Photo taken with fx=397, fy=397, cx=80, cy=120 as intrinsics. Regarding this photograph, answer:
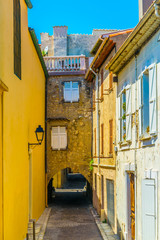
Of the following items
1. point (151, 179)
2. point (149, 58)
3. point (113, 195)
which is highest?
point (149, 58)

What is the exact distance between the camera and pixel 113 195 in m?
14.2

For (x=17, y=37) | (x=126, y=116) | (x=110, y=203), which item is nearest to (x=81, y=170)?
(x=110, y=203)

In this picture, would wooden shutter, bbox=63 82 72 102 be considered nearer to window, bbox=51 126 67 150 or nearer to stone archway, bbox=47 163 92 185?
window, bbox=51 126 67 150

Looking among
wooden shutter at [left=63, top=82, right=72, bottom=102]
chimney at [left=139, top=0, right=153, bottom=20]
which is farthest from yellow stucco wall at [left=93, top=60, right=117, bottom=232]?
wooden shutter at [left=63, top=82, right=72, bottom=102]

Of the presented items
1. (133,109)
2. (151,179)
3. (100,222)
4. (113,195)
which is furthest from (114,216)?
(151,179)

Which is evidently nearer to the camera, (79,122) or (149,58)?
(149,58)

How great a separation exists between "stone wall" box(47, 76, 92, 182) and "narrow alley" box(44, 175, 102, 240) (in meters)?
1.90

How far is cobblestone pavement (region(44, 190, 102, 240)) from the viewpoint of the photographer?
14.3m

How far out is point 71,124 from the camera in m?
22.0

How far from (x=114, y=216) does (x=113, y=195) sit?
0.74 meters

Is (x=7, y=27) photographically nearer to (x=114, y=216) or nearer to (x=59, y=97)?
(x=114, y=216)

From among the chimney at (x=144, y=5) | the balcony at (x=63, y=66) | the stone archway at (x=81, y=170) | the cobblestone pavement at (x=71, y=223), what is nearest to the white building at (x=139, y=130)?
the chimney at (x=144, y=5)

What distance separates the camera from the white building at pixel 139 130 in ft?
26.7

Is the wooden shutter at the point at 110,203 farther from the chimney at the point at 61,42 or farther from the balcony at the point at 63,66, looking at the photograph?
the chimney at the point at 61,42
